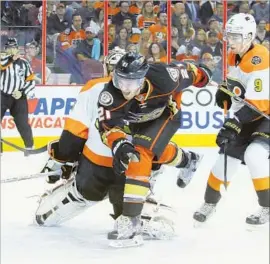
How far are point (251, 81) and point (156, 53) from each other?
272cm

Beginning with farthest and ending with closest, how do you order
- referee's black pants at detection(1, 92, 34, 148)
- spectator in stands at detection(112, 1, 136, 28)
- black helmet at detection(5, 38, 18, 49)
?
spectator in stands at detection(112, 1, 136, 28)
black helmet at detection(5, 38, 18, 49)
referee's black pants at detection(1, 92, 34, 148)

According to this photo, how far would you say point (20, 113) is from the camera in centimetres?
492

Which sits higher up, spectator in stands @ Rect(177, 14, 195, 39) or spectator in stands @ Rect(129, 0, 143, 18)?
spectator in stands @ Rect(129, 0, 143, 18)

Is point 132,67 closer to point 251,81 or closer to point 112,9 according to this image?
point 251,81

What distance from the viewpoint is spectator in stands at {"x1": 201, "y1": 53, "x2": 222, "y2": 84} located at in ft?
17.9

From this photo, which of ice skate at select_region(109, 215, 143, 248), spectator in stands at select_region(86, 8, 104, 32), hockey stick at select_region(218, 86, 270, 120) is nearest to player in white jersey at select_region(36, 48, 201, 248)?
ice skate at select_region(109, 215, 143, 248)

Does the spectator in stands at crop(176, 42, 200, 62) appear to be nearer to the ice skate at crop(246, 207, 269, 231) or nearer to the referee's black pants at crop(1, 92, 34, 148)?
the referee's black pants at crop(1, 92, 34, 148)

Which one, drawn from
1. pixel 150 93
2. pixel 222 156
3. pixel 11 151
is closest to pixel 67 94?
pixel 11 151

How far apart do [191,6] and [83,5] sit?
81 cm

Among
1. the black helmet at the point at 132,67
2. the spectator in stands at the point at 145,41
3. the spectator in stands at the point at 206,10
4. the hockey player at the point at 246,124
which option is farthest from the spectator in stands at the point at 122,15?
the black helmet at the point at 132,67

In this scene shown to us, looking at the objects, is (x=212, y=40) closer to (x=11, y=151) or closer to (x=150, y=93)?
(x=11, y=151)

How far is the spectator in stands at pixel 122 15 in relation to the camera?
5359 millimetres

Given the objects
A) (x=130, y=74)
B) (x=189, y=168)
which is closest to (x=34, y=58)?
(x=189, y=168)

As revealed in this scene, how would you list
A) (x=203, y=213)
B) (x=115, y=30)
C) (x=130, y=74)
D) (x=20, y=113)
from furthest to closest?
(x=115, y=30), (x=20, y=113), (x=203, y=213), (x=130, y=74)
